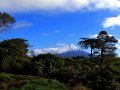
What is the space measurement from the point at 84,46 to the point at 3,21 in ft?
104

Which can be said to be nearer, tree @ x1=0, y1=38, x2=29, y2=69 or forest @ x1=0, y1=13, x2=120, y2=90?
forest @ x1=0, y1=13, x2=120, y2=90

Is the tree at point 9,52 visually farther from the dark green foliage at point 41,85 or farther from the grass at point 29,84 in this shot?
the dark green foliage at point 41,85

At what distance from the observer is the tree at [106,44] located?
3019 inches

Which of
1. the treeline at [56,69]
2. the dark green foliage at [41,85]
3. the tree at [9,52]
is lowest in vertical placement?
the dark green foliage at [41,85]

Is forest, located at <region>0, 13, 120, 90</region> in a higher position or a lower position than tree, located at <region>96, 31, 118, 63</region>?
lower

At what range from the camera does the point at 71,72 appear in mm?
37062

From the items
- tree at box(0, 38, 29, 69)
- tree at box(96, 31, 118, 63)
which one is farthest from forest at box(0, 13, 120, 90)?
tree at box(96, 31, 118, 63)

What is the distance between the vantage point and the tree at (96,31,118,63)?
76.7 m

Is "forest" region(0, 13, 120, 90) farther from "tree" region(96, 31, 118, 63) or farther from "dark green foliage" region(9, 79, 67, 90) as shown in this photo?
"tree" region(96, 31, 118, 63)

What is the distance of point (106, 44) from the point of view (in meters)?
78.4

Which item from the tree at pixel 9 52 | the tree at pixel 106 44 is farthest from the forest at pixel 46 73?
the tree at pixel 106 44

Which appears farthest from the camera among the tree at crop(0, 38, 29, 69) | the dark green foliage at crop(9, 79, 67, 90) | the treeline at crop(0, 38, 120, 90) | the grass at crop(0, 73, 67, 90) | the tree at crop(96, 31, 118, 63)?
the tree at crop(96, 31, 118, 63)

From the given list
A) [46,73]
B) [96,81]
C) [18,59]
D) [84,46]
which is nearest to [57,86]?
[96,81]

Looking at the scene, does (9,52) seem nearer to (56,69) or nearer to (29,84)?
(56,69)
